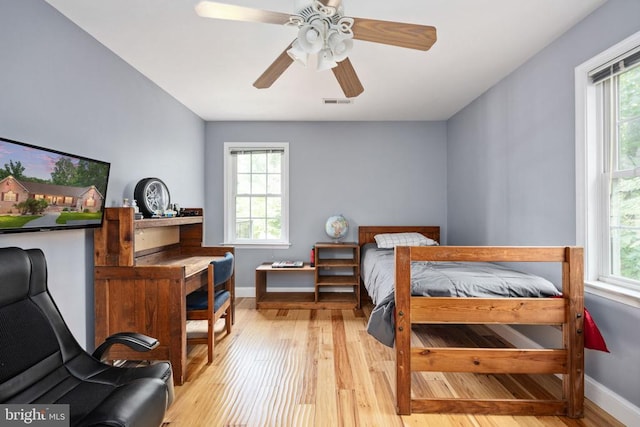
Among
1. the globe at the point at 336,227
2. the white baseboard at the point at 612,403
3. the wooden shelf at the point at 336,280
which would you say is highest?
the globe at the point at 336,227

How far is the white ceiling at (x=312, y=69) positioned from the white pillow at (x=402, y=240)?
62.0 inches

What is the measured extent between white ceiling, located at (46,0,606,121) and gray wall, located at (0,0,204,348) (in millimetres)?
174

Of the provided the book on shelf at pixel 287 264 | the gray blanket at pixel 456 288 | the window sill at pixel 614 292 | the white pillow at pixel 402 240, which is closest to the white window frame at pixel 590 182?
the window sill at pixel 614 292

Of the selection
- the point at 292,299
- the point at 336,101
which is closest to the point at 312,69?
the point at 336,101

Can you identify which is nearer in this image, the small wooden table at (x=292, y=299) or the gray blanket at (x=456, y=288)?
the gray blanket at (x=456, y=288)

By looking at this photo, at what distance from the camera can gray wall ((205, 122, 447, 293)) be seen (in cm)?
445

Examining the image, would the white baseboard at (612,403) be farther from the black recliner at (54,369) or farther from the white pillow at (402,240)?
the black recliner at (54,369)

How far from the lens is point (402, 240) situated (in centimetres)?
396

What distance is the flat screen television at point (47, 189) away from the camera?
158 centimetres

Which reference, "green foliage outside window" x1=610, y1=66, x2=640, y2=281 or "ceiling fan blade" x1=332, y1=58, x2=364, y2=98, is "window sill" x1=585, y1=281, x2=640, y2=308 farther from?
"ceiling fan blade" x1=332, y1=58, x2=364, y2=98

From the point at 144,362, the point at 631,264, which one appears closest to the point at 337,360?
the point at 144,362

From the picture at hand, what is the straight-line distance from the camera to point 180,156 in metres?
3.70

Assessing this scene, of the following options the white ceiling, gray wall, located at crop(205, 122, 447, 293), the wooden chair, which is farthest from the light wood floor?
the white ceiling

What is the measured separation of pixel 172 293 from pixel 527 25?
3.07 m
